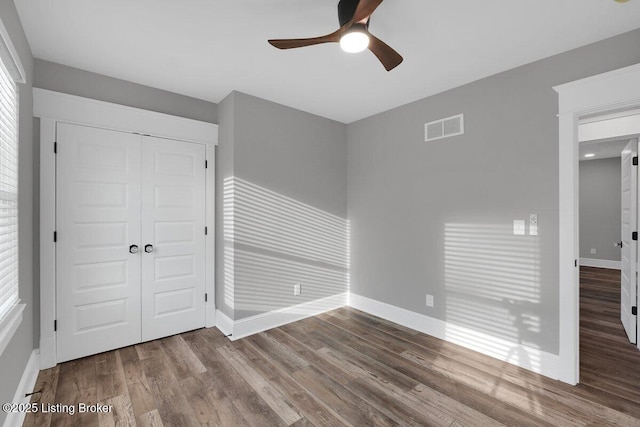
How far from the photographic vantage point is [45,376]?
229 centimetres

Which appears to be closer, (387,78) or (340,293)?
(387,78)

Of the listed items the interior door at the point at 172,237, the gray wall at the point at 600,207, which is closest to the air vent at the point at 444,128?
the interior door at the point at 172,237

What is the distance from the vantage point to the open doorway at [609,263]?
241 cm

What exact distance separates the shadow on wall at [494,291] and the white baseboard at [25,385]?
3.31 m

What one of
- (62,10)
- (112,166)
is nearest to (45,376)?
(112,166)

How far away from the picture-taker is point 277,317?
334 cm

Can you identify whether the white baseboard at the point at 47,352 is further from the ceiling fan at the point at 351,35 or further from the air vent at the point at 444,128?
the air vent at the point at 444,128

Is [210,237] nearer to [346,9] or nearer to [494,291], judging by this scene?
[346,9]

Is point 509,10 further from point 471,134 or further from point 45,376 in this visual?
point 45,376

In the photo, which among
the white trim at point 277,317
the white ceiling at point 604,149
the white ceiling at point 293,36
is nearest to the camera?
the white ceiling at point 293,36

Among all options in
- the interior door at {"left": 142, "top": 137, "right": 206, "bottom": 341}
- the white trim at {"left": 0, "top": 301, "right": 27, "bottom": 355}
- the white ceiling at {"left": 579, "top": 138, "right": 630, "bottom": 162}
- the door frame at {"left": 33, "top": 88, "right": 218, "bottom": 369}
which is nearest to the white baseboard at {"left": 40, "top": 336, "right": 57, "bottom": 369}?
the door frame at {"left": 33, "top": 88, "right": 218, "bottom": 369}

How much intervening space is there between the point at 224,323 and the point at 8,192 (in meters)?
2.10

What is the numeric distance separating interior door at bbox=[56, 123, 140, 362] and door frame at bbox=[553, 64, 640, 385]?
366 cm

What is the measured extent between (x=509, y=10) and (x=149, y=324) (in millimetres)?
3877
